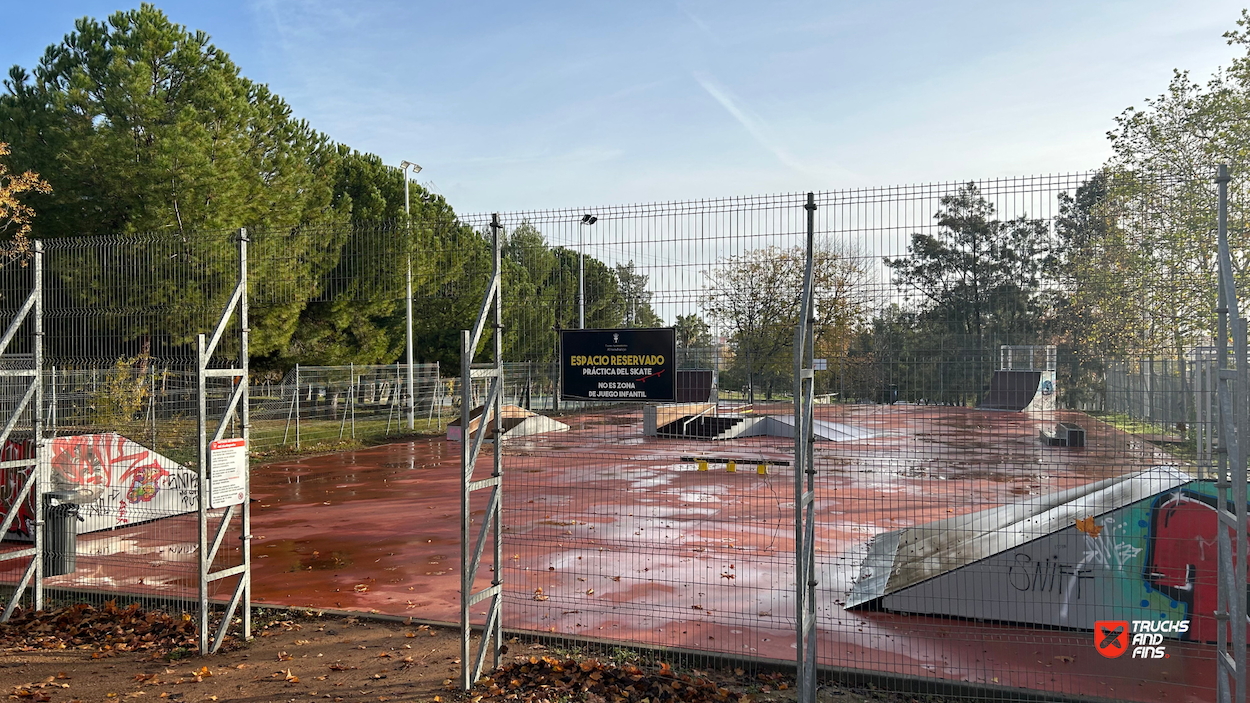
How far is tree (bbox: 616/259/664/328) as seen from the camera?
19.9 ft

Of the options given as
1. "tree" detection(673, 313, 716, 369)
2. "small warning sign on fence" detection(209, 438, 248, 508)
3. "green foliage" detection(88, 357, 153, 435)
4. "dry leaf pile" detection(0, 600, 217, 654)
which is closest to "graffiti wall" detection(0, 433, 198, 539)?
"green foliage" detection(88, 357, 153, 435)

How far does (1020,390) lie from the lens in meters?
5.24

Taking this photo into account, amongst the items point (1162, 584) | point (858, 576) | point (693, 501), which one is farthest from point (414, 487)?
point (1162, 584)

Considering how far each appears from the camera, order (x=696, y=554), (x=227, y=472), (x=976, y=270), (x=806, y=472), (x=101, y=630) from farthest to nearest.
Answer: (x=696, y=554)
(x=101, y=630)
(x=227, y=472)
(x=806, y=472)
(x=976, y=270)

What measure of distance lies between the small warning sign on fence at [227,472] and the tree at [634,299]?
317 cm

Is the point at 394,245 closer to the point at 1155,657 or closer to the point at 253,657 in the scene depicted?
the point at 253,657

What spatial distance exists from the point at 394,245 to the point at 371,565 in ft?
13.3

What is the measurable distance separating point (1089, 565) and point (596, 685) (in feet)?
13.9

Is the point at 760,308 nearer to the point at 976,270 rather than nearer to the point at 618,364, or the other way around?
the point at 618,364

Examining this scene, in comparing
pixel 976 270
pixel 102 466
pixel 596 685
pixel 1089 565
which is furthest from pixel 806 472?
pixel 102 466

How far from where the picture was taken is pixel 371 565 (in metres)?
9.76

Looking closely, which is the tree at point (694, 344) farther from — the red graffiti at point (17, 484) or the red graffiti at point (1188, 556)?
the red graffiti at point (17, 484)

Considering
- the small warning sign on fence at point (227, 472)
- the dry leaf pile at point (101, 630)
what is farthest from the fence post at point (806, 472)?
the dry leaf pile at point (101, 630)

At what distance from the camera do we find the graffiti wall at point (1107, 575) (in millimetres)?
6342
